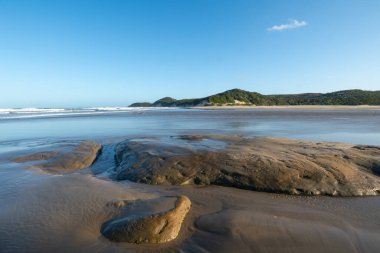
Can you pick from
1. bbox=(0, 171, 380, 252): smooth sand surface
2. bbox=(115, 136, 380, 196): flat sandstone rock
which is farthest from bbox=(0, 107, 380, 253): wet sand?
bbox=(115, 136, 380, 196): flat sandstone rock

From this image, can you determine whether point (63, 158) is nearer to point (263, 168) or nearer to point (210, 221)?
point (263, 168)

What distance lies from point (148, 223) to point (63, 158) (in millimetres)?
5874

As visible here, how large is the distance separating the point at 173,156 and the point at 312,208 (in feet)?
11.9

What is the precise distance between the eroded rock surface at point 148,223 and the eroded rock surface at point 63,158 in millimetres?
4170

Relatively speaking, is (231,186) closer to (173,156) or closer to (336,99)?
(173,156)

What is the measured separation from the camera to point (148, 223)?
4.16 metres

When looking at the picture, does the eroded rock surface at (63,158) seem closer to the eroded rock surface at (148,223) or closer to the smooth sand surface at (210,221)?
the smooth sand surface at (210,221)

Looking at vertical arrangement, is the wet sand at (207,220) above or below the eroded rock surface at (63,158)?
below

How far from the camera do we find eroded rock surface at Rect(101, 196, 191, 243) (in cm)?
398

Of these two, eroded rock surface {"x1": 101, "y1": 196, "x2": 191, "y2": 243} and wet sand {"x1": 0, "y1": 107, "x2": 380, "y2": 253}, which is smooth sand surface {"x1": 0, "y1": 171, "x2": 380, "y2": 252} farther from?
eroded rock surface {"x1": 101, "y1": 196, "x2": 191, "y2": 243}

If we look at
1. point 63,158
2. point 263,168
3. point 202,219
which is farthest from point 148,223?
point 63,158

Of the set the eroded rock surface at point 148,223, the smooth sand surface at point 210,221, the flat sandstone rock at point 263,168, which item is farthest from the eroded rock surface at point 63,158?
the eroded rock surface at point 148,223

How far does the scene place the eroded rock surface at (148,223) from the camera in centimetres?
398

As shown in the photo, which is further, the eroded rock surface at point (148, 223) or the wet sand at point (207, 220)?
the eroded rock surface at point (148, 223)
